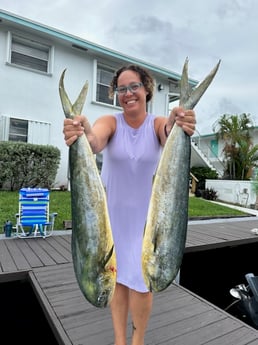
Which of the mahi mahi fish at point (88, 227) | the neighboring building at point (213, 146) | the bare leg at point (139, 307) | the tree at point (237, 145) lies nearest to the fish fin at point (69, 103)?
the mahi mahi fish at point (88, 227)

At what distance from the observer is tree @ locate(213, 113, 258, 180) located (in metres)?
13.8

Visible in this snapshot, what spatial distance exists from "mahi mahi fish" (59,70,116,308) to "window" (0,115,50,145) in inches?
319

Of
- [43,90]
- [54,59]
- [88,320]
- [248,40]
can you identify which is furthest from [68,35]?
[88,320]

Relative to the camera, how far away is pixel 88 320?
2350 millimetres

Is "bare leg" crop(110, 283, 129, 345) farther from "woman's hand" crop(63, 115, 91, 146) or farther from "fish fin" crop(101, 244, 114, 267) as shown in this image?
"woman's hand" crop(63, 115, 91, 146)

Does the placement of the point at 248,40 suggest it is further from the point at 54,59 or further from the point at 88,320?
the point at 54,59

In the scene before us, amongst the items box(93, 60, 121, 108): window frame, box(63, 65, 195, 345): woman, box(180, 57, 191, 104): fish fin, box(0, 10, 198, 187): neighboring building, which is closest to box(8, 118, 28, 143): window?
box(0, 10, 198, 187): neighboring building

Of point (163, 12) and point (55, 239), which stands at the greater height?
point (163, 12)

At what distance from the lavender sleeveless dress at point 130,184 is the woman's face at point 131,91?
0.13 m

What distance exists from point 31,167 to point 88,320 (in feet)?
20.3

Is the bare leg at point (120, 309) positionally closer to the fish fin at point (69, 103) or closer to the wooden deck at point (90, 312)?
the wooden deck at point (90, 312)

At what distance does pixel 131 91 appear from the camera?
1287 millimetres

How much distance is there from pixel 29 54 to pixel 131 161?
9.04 meters

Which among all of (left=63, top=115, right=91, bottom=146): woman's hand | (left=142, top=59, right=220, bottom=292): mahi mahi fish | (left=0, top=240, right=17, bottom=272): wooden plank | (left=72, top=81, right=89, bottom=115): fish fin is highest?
(left=72, top=81, right=89, bottom=115): fish fin
